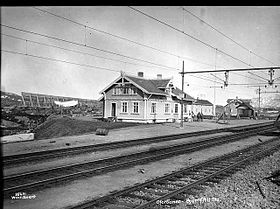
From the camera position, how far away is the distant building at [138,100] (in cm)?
3192

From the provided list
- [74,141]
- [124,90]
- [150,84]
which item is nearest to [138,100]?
[124,90]

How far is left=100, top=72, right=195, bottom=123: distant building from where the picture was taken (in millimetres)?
31922

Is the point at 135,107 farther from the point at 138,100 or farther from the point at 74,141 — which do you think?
the point at 74,141

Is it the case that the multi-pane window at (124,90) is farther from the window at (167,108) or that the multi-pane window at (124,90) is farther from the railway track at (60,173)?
the railway track at (60,173)

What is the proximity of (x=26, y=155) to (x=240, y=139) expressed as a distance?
1487 cm

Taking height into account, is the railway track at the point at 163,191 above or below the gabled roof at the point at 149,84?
below

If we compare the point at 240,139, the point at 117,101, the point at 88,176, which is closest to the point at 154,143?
the point at 240,139

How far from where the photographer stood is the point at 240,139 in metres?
19.3

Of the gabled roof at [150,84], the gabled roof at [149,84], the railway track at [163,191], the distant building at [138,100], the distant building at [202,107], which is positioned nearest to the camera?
the railway track at [163,191]

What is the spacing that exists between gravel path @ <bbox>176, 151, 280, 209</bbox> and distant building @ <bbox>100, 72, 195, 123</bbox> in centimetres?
2261

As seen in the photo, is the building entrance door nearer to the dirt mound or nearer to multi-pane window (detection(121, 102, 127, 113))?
multi-pane window (detection(121, 102, 127, 113))

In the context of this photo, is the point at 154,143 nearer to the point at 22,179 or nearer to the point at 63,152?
the point at 63,152

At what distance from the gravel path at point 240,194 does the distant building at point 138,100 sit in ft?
74.2

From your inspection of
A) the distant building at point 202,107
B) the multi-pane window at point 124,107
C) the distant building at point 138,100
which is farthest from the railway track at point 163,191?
the distant building at point 202,107
